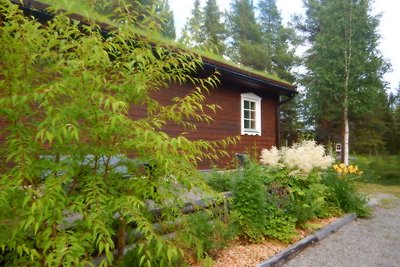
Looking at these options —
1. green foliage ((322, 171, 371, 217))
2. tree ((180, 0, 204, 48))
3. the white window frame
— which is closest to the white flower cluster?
green foliage ((322, 171, 371, 217))

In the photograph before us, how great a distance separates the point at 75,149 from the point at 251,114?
991 cm

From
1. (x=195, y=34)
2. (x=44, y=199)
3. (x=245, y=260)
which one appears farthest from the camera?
(x=245, y=260)

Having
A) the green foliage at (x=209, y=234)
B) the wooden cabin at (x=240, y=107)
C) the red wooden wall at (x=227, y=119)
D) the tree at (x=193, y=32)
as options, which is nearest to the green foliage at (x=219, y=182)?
the green foliage at (x=209, y=234)

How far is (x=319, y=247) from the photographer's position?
15.4ft

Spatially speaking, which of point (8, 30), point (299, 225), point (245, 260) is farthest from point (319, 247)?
point (8, 30)

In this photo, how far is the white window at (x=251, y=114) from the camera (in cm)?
1120

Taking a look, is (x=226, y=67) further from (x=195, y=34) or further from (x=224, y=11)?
(x=224, y=11)

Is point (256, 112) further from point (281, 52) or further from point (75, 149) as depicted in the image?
point (281, 52)

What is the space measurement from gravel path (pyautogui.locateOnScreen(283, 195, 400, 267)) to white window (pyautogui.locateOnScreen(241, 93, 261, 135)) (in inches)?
219

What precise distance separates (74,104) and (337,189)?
5.94 metres

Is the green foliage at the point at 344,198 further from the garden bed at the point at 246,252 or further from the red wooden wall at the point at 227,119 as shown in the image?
the red wooden wall at the point at 227,119

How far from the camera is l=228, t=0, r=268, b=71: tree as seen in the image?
3128 centimetres

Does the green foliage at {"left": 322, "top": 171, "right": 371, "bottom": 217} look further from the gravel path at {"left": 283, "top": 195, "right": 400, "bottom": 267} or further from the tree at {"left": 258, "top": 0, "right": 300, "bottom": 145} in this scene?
the tree at {"left": 258, "top": 0, "right": 300, "bottom": 145}

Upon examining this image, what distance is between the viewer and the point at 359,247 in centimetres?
471
